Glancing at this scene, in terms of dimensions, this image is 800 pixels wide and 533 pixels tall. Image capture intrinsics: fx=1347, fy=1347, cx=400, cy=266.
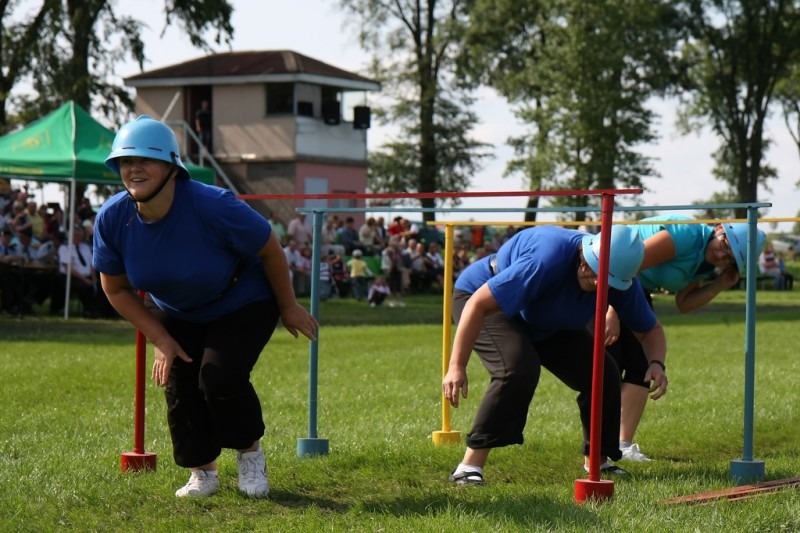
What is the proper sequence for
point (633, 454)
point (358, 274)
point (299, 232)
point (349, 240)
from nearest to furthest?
point (633, 454) → point (358, 274) → point (299, 232) → point (349, 240)

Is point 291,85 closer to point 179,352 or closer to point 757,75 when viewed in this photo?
point 757,75

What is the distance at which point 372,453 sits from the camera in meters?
7.52

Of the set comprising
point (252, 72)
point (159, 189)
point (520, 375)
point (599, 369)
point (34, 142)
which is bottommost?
point (520, 375)

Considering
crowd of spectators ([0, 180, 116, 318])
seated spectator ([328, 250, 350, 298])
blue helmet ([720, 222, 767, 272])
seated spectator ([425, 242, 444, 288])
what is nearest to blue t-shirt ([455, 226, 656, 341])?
blue helmet ([720, 222, 767, 272])

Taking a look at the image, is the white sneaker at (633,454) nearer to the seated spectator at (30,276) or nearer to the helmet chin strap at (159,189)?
the helmet chin strap at (159,189)

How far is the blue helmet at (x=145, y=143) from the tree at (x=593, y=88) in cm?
3802

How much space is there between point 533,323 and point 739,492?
1283 mm

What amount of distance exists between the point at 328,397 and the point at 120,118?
2843 centimetres

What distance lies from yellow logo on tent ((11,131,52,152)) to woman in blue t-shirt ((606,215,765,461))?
13.9 meters

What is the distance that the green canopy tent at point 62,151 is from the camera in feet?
63.7

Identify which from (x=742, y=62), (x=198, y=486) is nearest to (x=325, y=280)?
(x=198, y=486)

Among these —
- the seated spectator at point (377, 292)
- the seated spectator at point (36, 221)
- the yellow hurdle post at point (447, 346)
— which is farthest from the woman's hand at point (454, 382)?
the seated spectator at point (377, 292)

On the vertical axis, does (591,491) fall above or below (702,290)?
below

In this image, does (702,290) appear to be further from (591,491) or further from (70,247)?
(70,247)
